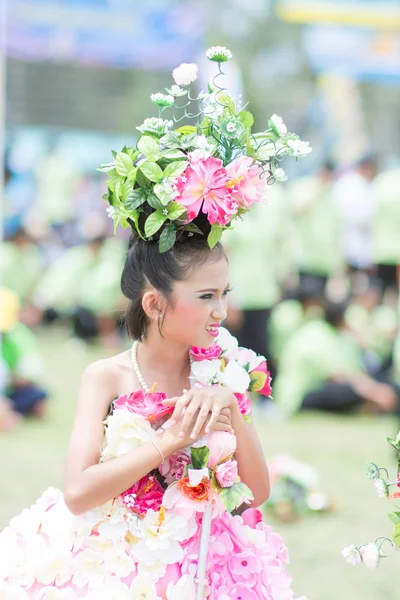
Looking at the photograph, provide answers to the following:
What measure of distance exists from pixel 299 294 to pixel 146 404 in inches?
236

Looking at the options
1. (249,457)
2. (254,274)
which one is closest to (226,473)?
(249,457)

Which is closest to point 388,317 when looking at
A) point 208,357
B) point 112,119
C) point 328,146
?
point 208,357

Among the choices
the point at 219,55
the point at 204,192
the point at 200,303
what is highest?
the point at 219,55

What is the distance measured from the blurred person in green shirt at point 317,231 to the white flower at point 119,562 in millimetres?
6527

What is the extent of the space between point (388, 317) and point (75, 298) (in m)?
4.44

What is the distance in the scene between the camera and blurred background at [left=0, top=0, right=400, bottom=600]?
561 centimetres

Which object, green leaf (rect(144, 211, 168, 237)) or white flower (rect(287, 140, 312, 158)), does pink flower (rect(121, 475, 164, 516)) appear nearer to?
green leaf (rect(144, 211, 168, 237))

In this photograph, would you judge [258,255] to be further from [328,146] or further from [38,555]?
[328,146]

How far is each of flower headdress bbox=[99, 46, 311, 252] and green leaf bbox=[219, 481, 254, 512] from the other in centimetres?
62

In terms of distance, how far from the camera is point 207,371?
8.29 ft

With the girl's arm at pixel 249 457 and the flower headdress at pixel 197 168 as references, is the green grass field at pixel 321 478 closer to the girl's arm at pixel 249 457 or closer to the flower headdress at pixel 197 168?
the girl's arm at pixel 249 457

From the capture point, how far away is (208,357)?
2.63m

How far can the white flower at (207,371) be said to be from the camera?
250 centimetres

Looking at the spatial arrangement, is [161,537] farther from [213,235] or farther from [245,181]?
[245,181]
